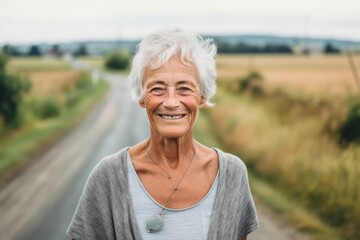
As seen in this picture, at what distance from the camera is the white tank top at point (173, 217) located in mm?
1667

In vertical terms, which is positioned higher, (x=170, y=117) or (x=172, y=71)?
(x=172, y=71)

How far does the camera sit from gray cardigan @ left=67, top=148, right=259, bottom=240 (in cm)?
167

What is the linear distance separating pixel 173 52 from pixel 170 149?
367mm

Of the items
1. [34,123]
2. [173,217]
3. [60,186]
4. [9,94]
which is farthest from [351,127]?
[34,123]

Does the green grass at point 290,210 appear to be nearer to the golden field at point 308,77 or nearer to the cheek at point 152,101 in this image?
the golden field at point 308,77

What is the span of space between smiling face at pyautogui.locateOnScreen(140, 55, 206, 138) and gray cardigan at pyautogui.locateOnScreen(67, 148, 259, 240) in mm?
204

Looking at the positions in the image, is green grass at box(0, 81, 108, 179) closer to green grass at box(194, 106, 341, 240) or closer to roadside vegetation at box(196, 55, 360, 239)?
roadside vegetation at box(196, 55, 360, 239)

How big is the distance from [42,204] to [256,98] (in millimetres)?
11520

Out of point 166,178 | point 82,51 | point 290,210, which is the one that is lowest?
point 82,51

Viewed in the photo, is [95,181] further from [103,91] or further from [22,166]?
[103,91]

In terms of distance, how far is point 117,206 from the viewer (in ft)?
5.52

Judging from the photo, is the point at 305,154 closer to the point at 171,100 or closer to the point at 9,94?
the point at 171,100

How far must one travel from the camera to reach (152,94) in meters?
1.71

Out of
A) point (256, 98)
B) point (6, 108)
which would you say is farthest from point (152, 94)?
point (256, 98)
